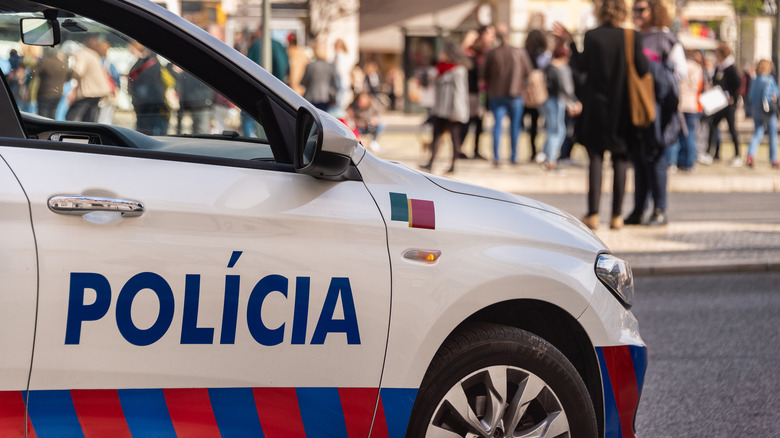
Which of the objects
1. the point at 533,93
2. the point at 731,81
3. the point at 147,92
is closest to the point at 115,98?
the point at 147,92

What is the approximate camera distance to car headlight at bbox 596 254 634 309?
3566mm

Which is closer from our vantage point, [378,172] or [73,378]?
[73,378]

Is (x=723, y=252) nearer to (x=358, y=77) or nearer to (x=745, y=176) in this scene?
(x=745, y=176)

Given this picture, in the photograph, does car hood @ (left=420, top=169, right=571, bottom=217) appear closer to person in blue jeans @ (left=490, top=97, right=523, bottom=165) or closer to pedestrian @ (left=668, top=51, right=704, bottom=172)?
pedestrian @ (left=668, top=51, right=704, bottom=172)

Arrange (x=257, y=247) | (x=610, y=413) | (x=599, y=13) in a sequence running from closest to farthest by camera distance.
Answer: (x=257, y=247), (x=610, y=413), (x=599, y=13)

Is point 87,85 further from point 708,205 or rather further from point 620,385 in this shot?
point 708,205

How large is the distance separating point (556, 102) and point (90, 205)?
45.0 feet

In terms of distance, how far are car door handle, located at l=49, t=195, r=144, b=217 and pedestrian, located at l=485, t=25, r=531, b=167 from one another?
13557 millimetres

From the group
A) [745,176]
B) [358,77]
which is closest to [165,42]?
[745,176]

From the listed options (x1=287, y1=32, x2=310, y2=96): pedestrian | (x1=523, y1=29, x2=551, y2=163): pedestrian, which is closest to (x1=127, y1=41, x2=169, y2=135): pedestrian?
(x1=287, y1=32, x2=310, y2=96): pedestrian

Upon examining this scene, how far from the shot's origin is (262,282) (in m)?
2.96

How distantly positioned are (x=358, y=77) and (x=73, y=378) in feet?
68.5

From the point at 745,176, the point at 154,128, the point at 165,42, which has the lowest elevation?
the point at 745,176

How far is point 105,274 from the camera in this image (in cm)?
281
